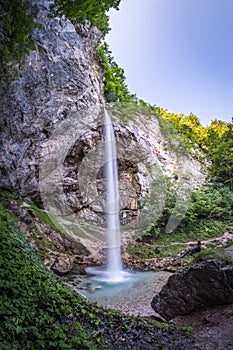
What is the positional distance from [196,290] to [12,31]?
837 cm

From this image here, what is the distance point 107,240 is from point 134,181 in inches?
178

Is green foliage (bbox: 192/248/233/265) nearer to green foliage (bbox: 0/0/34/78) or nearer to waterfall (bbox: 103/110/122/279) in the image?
green foliage (bbox: 0/0/34/78)

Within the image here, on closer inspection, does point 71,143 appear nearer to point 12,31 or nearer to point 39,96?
point 39,96

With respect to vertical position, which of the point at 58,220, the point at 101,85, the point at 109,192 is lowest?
the point at 58,220

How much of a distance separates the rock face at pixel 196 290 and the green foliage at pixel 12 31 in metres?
7.51

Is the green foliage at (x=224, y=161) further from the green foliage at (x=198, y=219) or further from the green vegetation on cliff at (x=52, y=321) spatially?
the green vegetation on cliff at (x=52, y=321)

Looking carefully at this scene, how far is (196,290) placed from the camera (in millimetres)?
5039

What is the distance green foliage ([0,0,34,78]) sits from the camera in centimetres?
753

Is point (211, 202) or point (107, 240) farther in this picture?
point (211, 202)

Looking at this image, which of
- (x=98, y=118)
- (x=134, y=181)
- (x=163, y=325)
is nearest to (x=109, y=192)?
(x=134, y=181)

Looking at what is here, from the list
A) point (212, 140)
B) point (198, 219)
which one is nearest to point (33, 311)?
point (198, 219)

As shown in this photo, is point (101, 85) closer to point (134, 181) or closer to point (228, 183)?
point (134, 181)

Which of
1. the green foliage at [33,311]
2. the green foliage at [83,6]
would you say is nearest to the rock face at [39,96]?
the green foliage at [83,6]

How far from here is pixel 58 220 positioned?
11.9 meters
